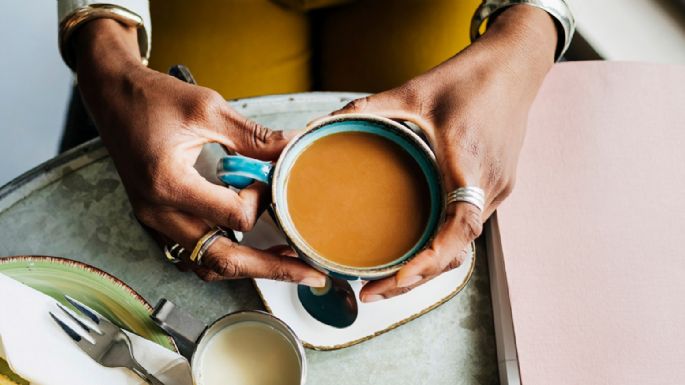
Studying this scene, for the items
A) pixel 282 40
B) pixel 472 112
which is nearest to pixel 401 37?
pixel 282 40

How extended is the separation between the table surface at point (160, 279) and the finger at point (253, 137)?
0.20 metres

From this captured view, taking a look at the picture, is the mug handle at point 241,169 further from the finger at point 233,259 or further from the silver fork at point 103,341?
the silver fork at point 103,341

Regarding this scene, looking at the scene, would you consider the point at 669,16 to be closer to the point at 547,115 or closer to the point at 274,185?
A: the point at 547,115

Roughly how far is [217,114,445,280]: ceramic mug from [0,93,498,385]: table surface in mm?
200

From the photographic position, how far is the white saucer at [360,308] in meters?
0.71

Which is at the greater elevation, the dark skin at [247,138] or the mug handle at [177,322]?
the dark skin at [247,138]

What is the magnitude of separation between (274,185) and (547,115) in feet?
1.74

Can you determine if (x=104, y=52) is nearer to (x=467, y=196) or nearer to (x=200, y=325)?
(x=200, y=325)

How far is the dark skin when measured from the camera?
2.06 ft

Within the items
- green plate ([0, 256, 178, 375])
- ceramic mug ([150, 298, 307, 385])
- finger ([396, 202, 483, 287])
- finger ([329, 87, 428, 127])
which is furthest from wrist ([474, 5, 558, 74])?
green plate ([0, 256, 178, 375])

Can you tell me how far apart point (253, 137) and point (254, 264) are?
16 cm

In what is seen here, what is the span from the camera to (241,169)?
55cm

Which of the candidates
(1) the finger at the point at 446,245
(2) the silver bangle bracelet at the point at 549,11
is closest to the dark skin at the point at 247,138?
(1) the finger at the point at 446,245

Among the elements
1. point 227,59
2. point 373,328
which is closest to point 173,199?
point 373,328
